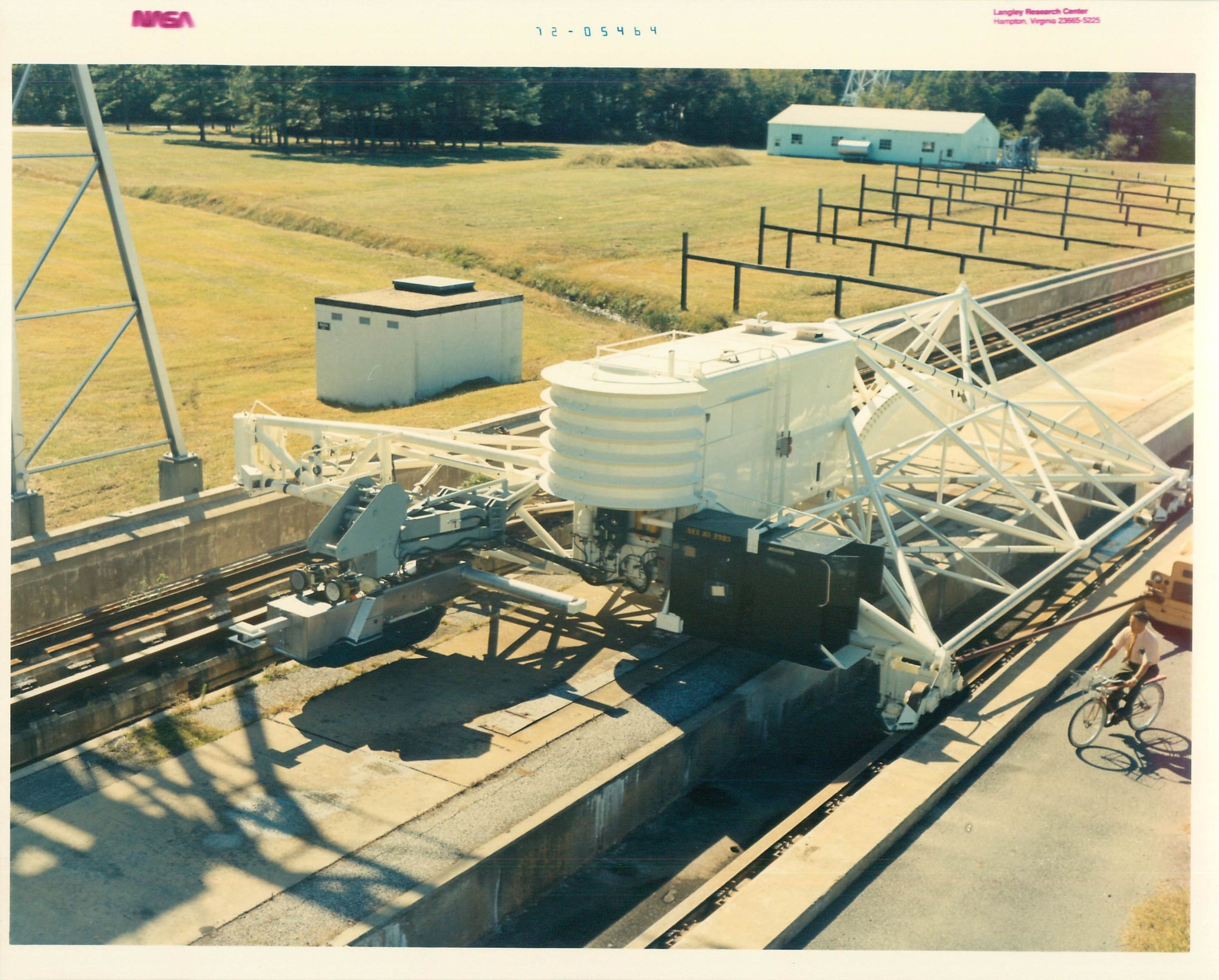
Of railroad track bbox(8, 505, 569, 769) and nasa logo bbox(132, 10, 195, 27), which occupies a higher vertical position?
nasa logo bbox(132, 10, 195, 27)

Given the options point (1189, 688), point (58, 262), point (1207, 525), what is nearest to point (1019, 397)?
point (1189, 688)

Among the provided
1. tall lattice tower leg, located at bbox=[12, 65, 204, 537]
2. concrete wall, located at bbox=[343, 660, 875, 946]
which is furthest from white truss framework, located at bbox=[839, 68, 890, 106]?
concrete wall, located at bbox=[343, 660, 875, 946]

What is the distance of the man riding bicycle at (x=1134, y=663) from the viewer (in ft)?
50.5

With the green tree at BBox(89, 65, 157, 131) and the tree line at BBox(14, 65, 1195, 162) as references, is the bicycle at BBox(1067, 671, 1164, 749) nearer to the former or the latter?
the tree line at BBox(14, 65, 1195, 162)

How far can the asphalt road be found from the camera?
11789mm

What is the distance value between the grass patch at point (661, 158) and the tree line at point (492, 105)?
3194 mm

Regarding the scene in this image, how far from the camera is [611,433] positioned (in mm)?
15945

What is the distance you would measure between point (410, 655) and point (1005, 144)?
128 feet

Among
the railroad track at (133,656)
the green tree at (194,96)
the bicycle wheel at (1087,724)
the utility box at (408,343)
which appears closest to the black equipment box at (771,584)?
the bicycle wheel at (1087,724)

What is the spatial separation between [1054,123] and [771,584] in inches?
1214

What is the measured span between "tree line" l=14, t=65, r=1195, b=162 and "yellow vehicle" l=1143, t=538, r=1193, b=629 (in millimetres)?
9571

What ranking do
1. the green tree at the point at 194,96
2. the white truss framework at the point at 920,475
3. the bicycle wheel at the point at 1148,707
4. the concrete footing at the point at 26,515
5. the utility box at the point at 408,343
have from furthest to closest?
the green tree at the point at 194,96, the utility box at the point at 408,343, the concrete footing at the point at 26,515, the white truss framework at the point at 920,475, the bicycle wheel at the point at 1148,707

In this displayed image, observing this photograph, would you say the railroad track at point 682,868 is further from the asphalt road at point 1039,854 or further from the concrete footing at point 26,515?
the concrete footing at point 26,515

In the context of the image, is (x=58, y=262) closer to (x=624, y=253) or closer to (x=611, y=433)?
(x=624, y=253)
